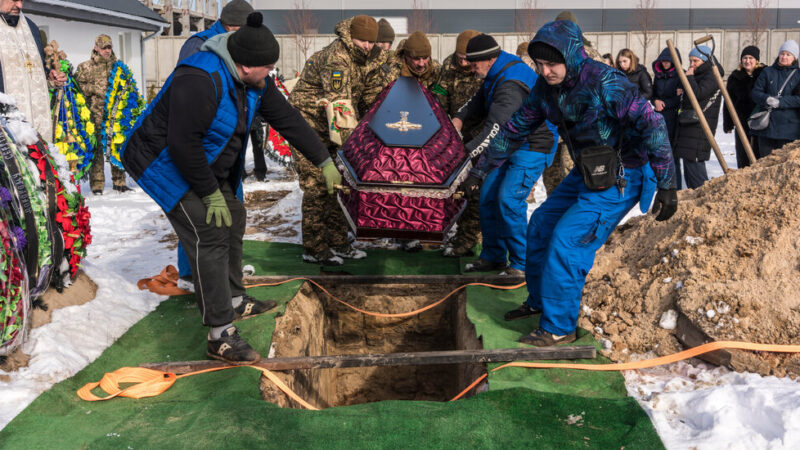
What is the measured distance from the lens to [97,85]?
9.02 metres

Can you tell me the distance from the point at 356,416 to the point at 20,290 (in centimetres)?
196

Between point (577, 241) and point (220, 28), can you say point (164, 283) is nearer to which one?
point (220, 28)

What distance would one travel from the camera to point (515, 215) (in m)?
4.70

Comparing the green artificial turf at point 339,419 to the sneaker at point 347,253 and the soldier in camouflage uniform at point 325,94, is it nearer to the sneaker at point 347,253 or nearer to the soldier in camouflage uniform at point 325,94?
the soldier in camouflage uniform at point 325,94

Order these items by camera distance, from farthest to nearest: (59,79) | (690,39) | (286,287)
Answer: (690,39) → (59,79) → (286,287)

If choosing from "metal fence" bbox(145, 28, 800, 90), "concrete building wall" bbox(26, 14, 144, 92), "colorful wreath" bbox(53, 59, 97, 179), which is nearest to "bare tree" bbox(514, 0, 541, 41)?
"metal fence" bbox(145, 28, 800, 90)

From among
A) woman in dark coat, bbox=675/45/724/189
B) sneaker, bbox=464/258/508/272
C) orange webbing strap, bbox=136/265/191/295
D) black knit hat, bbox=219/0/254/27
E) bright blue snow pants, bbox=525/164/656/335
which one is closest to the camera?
bright blue snow pants, bbox=525/164/656/335

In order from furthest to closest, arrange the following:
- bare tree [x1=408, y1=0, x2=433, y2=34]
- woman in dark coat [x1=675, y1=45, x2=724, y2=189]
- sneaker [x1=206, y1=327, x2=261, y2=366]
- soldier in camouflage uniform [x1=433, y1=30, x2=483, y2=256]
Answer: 1. bare tree [x1=408, y1=0, x2=433, y2=34]
2. woman in dark coat [x1=675, y1=45, x2=724, y2=189]
3. soldier in camouflage uniform [x1=433, y1=30, x2=483, y2=256]
4. sneaker [x1=206, y1=327, x2=261, y2=366]

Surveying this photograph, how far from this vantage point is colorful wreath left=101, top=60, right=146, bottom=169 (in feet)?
30.1

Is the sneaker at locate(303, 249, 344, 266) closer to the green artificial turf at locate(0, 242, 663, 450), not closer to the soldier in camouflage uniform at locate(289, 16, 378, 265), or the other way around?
the soldier in camouflage uniform at locate(289, 16, 378, 265)

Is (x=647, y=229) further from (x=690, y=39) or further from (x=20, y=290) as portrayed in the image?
(x=690, y=39)

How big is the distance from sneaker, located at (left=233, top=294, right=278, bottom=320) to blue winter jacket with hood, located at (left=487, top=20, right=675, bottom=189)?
2.11 meters

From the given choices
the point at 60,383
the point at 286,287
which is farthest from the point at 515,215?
the point at 60,383

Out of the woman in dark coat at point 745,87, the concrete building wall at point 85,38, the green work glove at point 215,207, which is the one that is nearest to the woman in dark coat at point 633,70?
the woman in dark coat at point 745,87
